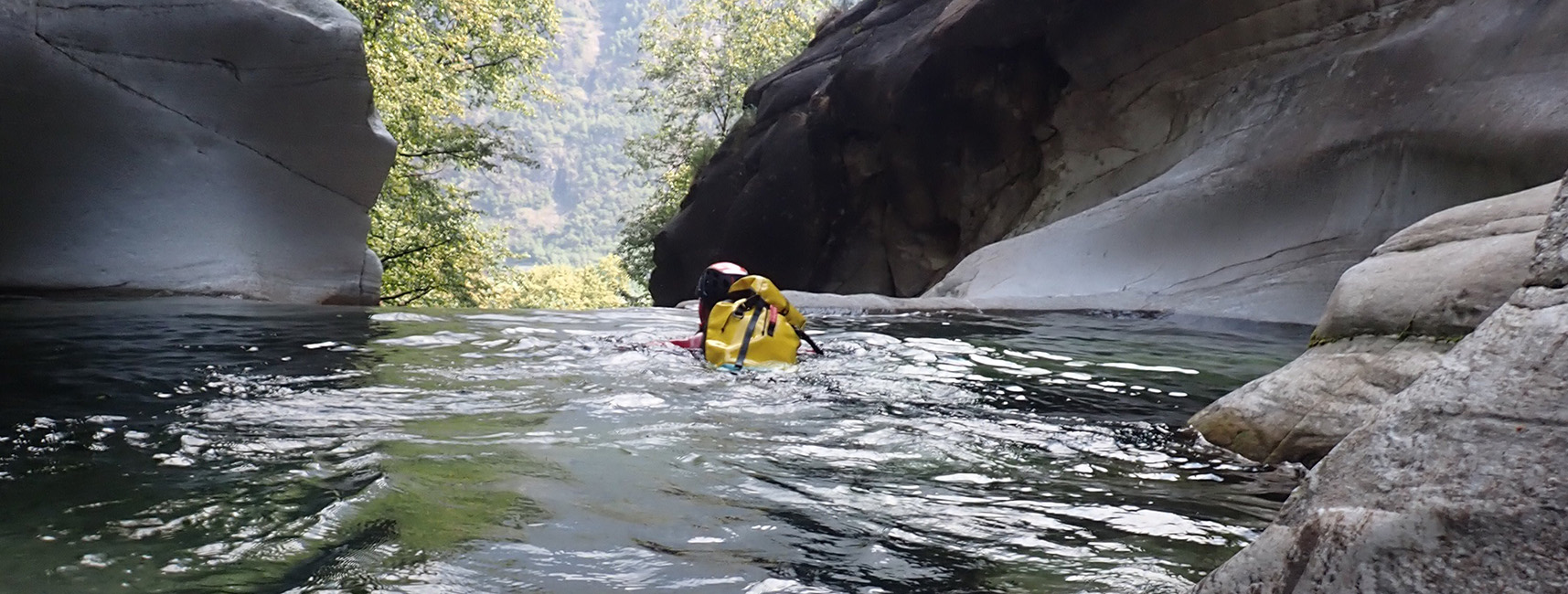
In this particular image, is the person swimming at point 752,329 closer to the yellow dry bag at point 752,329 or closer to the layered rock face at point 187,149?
the yellow dry bag at point 752,329

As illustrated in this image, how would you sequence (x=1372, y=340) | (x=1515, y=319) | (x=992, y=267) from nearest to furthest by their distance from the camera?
(x=1515, y=319) → (x=1372, y=340) → (x=992, y=267)

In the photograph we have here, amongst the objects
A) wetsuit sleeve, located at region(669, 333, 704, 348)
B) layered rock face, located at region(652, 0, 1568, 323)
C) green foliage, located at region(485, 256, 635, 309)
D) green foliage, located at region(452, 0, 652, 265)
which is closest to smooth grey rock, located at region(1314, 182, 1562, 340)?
wetsuit sleeve, located at region(669, 333, 704, 348)

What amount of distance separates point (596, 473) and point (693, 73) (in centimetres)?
2995

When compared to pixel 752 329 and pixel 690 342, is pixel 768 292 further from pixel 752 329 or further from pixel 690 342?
pixel 690 342

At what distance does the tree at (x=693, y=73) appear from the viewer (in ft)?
104

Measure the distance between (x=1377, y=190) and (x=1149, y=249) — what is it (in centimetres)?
280

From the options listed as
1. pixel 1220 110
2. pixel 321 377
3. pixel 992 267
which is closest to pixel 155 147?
pixel 321 377

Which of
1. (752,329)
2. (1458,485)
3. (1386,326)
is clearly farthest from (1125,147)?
(1458,485)

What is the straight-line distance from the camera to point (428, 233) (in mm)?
24000

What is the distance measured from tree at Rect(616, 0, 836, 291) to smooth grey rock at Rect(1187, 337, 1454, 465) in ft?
90.1

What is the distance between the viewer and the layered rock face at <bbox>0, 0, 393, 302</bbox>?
9.98 metres

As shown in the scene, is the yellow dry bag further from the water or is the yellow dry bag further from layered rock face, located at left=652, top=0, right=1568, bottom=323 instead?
layered rock face, located at left=652, top=0, right=1568, bottom=323

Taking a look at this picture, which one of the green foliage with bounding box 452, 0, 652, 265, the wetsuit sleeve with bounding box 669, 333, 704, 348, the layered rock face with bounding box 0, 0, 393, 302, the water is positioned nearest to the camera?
the water

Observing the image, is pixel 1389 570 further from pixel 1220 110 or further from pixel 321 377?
pixel 1220 110
